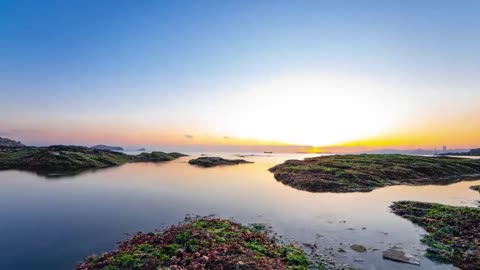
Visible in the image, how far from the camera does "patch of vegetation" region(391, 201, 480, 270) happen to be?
14859mm

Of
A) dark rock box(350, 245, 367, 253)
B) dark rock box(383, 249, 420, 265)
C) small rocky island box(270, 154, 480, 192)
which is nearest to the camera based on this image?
dark rock box(383, 249, 420, 265)

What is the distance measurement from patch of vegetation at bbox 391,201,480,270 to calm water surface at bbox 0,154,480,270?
0.87 metres

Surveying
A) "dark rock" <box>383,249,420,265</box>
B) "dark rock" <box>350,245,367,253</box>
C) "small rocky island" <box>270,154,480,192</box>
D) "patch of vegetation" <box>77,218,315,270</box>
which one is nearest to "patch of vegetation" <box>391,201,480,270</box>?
"dark rock" <box>383,249,420,265</box>

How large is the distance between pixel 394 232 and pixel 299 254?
30.1 ft

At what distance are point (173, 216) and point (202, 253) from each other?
11.5 m

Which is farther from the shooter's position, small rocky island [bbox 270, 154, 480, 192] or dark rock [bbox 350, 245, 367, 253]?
small rocky island [bbox 270, 154, 480, 192]

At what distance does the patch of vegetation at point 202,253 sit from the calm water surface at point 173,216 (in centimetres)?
226

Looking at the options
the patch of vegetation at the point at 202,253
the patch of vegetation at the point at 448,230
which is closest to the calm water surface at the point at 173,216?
the patch of vegetation at the point at 448,230

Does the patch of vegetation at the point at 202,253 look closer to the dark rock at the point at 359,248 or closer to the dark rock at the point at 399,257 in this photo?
the dark rock at the point at 359,248

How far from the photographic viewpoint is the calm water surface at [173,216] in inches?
629

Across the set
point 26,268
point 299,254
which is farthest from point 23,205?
point 299,254

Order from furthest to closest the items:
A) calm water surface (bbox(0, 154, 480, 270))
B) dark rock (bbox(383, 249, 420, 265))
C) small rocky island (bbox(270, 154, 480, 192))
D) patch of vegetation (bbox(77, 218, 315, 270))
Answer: small rocky island (bbox(270, 154, 480, 192)) → calm water surface (bbox(0, 154, 480, 270)) → dark rock (bbox(383, 249, 420, 265)) → patch of vegetation (bbox(77, 218, 315, 270))

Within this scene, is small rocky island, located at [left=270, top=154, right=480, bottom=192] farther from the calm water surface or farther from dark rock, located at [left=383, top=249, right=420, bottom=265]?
dark rock, located at [left=383, top=249, right=420, bottom=265]

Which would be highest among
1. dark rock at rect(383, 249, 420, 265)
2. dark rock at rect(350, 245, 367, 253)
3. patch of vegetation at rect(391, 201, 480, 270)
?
patch of vegetation at rect(391, 201, 480, 270)
